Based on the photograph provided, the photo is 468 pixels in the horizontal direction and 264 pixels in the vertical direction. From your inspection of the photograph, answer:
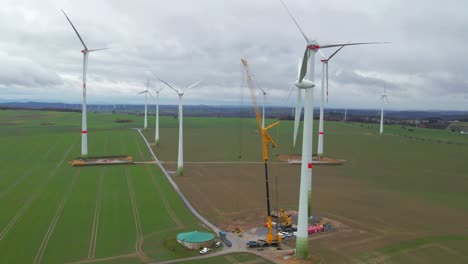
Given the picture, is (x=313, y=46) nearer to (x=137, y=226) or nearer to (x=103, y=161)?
(x=137, y=226)

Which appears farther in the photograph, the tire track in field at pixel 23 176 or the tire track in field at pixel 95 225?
the tire track in field at pixel 23 176

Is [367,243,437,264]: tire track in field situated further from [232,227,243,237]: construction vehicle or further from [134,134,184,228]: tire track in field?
[134,134,184,228]: tire track in field

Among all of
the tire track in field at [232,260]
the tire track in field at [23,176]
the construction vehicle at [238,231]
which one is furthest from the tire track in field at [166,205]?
the tire track in field at [23,176]

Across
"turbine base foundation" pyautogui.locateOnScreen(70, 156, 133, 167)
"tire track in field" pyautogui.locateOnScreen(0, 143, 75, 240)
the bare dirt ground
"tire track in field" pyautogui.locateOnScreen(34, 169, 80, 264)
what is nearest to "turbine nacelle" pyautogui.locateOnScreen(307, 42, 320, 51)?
the bare dirt ground

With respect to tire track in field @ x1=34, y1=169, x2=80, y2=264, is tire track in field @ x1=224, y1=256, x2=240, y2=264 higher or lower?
lower

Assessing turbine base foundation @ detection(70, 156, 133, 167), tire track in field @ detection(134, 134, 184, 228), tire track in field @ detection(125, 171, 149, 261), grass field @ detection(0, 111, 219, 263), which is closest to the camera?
tire track in field @ detection(125, 171, 149, 261)

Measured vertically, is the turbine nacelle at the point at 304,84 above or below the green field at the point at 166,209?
above

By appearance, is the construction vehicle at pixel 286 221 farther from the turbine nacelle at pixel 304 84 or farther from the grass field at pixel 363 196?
the turbine nacelle at pixel 304 84

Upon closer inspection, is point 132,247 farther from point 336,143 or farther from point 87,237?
point 336,143
